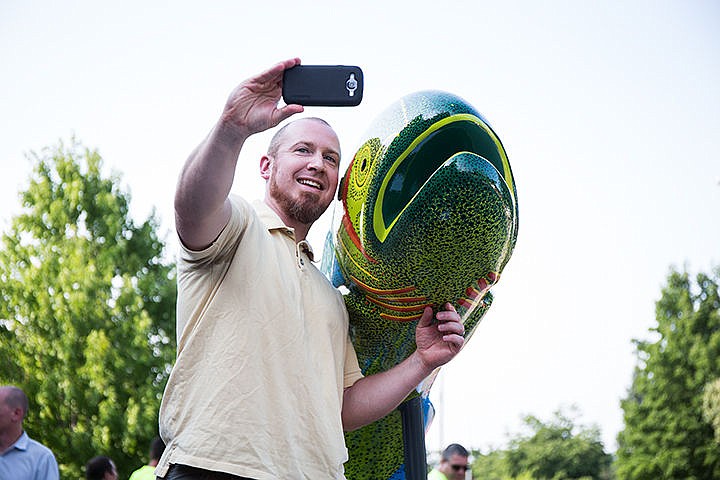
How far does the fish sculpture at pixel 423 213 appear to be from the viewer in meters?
2.02

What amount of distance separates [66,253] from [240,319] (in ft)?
49.3

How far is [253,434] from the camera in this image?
76.5 inches

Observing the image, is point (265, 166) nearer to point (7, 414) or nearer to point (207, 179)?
point (207, 179)

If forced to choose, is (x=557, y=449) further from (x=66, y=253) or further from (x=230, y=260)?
(x=230, y=260)

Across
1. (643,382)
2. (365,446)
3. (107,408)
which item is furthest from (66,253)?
(643,382)

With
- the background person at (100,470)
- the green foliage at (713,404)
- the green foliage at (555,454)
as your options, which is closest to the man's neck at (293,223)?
the background person at (100,470)

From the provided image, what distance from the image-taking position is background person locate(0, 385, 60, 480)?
4.95m

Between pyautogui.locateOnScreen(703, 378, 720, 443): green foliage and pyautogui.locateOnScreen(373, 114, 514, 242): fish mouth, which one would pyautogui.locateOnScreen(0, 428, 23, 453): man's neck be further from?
pyautogui.locateOnScreen(703, 378, 720, 443): green foliage

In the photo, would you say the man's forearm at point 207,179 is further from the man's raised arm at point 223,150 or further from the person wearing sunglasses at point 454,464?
the person wearing sunglasses at point 454,464

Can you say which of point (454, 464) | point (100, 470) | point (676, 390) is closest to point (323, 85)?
point (100, 470)

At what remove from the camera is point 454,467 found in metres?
7.51

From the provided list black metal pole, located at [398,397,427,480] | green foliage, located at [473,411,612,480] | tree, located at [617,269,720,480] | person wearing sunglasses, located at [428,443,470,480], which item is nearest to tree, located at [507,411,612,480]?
green foliage, located at [473,411,612,480]

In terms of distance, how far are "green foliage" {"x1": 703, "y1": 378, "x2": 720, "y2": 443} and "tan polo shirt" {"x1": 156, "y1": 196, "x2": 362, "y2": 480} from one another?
27991mm

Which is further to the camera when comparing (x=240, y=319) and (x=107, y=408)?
(x=107, y=408)
